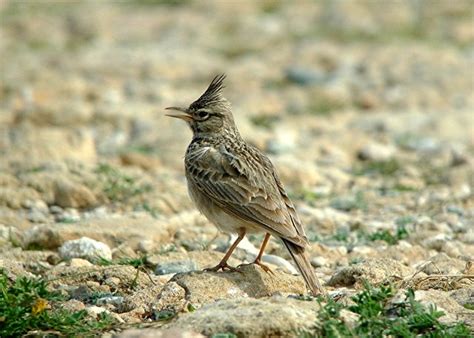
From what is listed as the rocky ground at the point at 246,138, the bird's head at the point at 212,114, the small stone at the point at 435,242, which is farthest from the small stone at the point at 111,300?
the small stone at the point at 435,242

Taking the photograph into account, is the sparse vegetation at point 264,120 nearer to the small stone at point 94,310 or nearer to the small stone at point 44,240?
the small stone at point 44,240

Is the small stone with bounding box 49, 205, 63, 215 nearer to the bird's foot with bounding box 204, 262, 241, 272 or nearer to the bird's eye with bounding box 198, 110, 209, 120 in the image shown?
the bird's eye with bounding box 198, 110, 209, 120

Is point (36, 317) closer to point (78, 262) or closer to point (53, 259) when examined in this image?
point (78, 262)

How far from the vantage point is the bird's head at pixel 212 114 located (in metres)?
7.30

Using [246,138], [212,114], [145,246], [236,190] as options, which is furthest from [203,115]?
[246,138]

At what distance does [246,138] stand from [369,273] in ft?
18.7

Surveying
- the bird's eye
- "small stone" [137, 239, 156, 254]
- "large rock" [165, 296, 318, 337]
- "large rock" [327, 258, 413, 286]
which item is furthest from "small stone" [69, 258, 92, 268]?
"large rock" [165, 296, 318, 337]

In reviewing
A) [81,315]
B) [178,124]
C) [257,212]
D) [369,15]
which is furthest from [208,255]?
[369,15]

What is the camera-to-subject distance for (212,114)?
730cm

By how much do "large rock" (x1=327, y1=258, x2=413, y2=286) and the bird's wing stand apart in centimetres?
38

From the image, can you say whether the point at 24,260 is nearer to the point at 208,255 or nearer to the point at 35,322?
the point at 208,255

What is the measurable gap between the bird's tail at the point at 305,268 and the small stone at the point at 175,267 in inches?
34.0

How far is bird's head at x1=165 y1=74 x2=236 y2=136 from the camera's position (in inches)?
287

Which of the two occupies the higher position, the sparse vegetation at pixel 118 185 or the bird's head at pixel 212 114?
the bird's head at pixel 212 114
